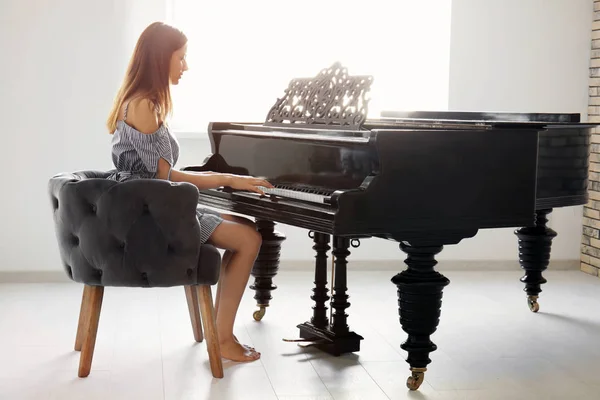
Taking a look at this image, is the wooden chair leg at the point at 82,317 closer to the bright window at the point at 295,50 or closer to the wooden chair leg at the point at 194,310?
the wooden chair leg at the point at 194,310

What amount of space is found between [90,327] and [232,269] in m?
0.62

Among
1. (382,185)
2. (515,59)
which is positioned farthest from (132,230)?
(515,59)

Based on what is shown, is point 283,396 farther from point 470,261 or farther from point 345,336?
point 470,261

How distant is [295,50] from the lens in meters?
6.17

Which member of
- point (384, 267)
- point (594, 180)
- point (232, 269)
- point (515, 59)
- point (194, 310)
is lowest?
point (384, 267)

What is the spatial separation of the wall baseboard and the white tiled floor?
15 centimetres

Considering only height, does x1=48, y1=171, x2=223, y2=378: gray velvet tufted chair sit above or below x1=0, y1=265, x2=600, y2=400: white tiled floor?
above

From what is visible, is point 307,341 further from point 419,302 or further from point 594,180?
point 594,180

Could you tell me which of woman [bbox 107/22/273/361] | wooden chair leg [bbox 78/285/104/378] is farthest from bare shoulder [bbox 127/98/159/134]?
wooden chair leg [bbox 78/285/104/378]

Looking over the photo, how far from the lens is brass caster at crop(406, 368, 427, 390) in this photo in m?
3.50

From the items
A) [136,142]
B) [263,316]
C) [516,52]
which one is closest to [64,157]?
[263,316]

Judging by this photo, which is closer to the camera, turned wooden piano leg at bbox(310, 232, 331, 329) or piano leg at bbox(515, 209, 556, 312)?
turned wooden piano leg at bbox(310, 232, 331, 329)

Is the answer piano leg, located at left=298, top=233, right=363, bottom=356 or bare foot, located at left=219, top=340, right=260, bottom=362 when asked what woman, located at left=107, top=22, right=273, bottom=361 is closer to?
bare foot, located at left=219, top=340, right=260, bottom=362

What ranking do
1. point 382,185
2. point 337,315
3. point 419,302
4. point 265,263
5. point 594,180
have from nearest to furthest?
point 382,185, point 419,302, point 337,315, point 265,263, point 594,180
